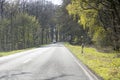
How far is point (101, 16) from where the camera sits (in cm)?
3750

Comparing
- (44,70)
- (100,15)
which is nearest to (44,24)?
(100,15)

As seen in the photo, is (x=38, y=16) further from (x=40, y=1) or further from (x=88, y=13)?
(x=88, y=13)

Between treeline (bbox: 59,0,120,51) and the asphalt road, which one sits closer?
the asphalt road

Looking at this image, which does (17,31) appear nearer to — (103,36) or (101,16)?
(103,36)

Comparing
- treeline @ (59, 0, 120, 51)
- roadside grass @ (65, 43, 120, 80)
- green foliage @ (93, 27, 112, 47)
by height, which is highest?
treeline @ (59, 0, 120, 51)

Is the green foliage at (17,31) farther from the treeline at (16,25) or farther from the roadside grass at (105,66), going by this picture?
the roadside grass at (105,66)

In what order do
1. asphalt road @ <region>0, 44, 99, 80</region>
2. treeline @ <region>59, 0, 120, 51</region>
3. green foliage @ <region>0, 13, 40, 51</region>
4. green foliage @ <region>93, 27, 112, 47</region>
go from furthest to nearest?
1. green foliage @ <region>0, 13, 40, 51</region>
2. green foliage @ <region>93, 27, 112, 47</region>
3. treeline @ <region>59, 0, 120, 51</region>
4. asphalt road @ <region>0, 44, 99, 80</region>

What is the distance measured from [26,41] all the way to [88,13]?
73649 mm

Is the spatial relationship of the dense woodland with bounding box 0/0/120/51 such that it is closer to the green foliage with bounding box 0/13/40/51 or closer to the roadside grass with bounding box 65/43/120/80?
the green foliage with bounding box 0/13/40/51

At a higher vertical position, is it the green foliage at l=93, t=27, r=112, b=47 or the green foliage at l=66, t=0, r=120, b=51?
the green foliage at l=66, t=0, r=120, b=51

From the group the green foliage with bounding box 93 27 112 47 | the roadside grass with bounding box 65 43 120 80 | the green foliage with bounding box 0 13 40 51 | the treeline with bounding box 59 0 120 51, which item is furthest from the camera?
the green foliage with bounding box 0 13 40 51

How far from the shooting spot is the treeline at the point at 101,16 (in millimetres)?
29702

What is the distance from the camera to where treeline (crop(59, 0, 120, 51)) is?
29.7 metres

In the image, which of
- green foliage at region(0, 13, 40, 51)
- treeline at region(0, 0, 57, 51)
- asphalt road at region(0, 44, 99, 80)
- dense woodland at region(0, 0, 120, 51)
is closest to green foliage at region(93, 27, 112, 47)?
dense woodland at region(0, 0, 120, 51)
